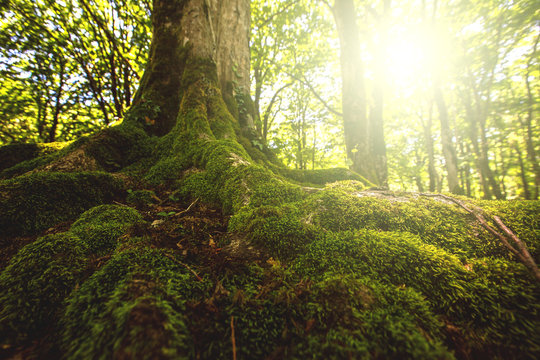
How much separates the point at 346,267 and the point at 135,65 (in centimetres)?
1331

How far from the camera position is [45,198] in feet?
7.41

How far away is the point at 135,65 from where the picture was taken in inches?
386

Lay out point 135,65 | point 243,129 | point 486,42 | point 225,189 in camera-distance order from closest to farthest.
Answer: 1. point 225,189
2. point 243,129
3. point 135,65
4. point 486,42

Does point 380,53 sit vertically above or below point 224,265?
above

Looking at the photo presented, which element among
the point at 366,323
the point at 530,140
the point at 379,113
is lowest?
the point at 366,323

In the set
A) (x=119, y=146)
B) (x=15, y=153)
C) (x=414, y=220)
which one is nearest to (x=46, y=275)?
(x=414, y=220)

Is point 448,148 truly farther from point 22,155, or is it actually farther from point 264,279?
point 22,155

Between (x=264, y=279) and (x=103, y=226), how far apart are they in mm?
1764

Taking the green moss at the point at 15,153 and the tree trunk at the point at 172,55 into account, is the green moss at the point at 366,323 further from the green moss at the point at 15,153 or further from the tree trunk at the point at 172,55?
the green moss at the point at 15,153

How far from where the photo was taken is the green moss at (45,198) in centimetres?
204

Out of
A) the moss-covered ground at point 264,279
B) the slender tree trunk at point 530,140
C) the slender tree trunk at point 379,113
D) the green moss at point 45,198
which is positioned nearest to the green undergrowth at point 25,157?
the green moss at point 45,198

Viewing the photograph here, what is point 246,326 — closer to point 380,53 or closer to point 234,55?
point 234,55

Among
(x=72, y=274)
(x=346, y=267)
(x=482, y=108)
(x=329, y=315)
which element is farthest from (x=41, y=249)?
(x=482, y=108)

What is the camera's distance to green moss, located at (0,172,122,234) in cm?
204
